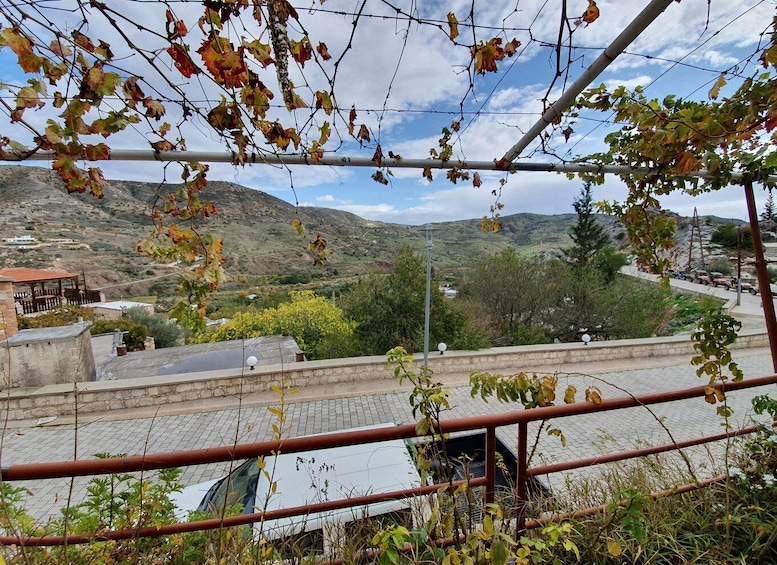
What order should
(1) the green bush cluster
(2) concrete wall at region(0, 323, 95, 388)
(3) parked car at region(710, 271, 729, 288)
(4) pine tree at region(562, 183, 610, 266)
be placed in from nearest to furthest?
(2) concrete wall at region(0, 323, 95, 388) < (1) the green bush cluster < (3) parked car at region(710, 271, 729, 288) < (4) pine tree at region(562, 183, 610, 266)

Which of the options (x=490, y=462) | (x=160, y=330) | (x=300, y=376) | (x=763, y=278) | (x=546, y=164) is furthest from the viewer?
(x=160, y=330)

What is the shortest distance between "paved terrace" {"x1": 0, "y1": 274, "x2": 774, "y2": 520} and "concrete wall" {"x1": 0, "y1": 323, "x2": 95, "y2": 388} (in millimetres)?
810

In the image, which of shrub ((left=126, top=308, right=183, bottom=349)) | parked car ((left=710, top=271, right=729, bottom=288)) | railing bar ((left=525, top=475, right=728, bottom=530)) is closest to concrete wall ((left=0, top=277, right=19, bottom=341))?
shrub ((left=126, top=308, right=183, bottom=349))

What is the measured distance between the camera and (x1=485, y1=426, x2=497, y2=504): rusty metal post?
1351mm

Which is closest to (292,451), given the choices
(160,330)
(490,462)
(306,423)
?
(490,462)

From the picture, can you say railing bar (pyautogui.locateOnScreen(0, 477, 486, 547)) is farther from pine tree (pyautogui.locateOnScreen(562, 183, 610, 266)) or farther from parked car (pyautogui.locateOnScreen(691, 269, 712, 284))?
parked car (pyautogui.locateOnScreen(691, 269, 712, 284))

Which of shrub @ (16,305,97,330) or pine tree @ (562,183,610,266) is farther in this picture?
pine tree @ (562,183,610,266)

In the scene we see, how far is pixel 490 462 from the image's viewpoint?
1.38 meters

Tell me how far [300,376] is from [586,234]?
24075 millimetres

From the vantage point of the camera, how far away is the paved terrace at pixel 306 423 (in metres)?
4.75

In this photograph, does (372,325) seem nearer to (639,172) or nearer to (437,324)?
(437,324)

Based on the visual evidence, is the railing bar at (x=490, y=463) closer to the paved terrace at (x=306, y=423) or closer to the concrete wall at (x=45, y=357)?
the paved terrace at (x=306, y=423)

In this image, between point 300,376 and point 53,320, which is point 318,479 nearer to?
point 300,376

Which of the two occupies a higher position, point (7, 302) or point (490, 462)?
point (490, 462)
